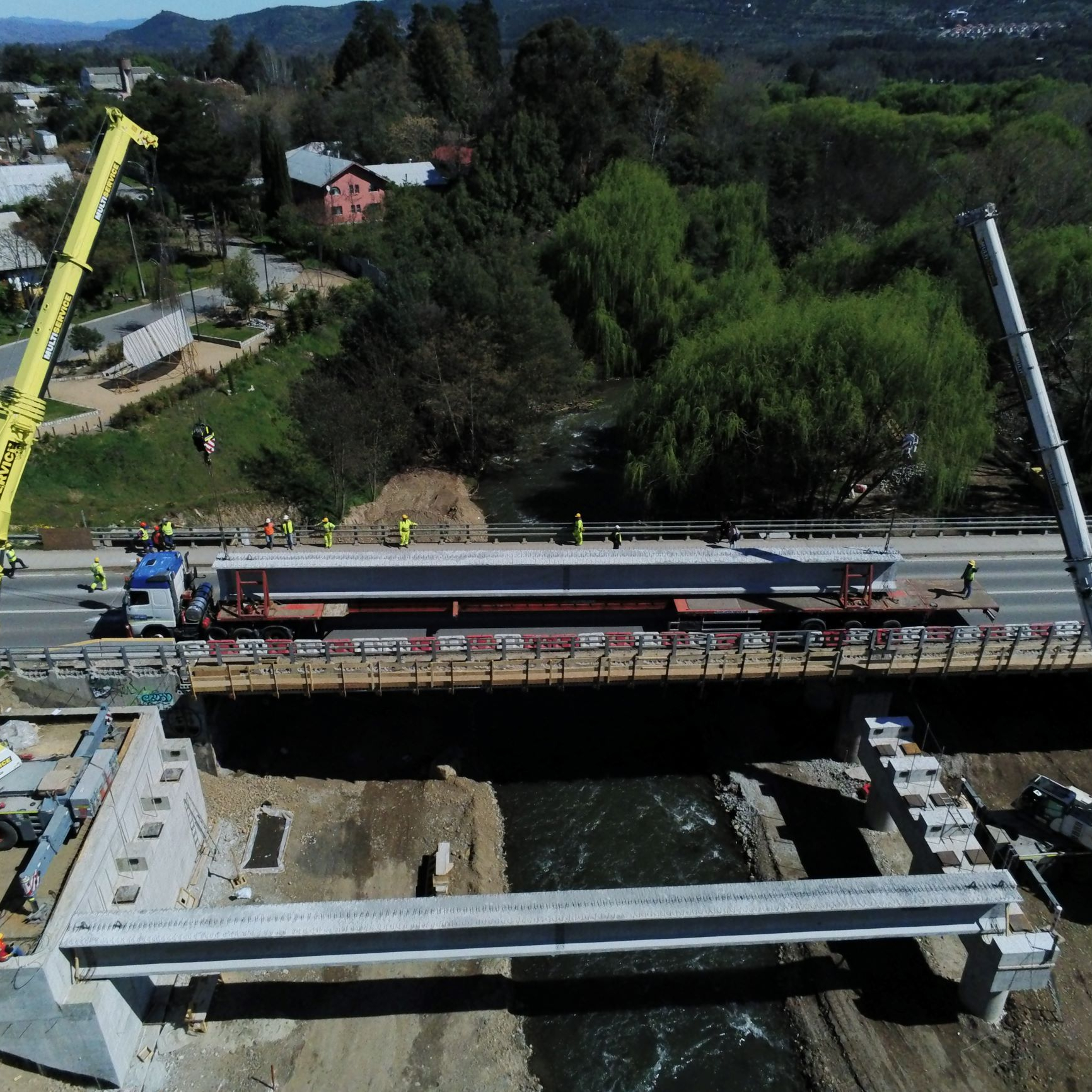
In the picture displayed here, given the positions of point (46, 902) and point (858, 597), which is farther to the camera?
point (858, 597)

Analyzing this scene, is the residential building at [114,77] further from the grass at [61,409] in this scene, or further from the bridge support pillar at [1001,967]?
the bridge support pillar at [1001,967]

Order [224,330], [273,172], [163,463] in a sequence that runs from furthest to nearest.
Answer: [273,172] → [224,330] → [163,463]

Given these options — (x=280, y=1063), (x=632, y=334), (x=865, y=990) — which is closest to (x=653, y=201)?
(x=632, y=334)

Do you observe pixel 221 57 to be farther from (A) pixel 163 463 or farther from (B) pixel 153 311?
(A) pixel 163 463

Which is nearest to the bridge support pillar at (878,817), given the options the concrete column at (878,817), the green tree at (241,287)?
the concrete column at (878,817)

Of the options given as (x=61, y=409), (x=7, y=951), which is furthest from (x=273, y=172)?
(x=7, y=951)

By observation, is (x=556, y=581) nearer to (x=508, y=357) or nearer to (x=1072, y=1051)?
(x=1072, y=1051)
